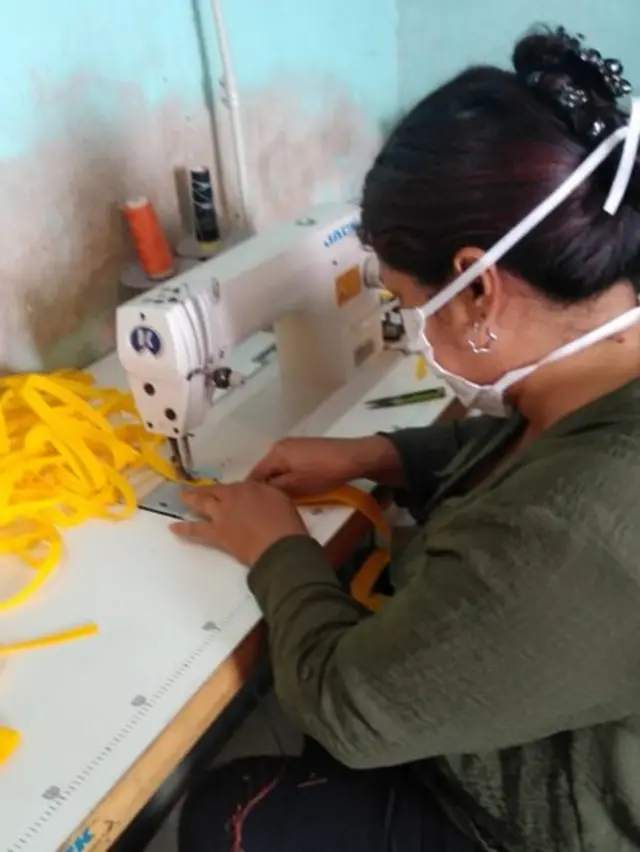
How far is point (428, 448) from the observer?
3.83 ft

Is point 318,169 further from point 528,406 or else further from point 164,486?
point 528,406

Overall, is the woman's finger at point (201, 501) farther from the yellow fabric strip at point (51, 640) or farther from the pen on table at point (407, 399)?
the pen on table at point (407, 399)

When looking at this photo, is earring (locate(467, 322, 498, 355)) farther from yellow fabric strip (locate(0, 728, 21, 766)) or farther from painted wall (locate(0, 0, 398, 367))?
painted wall (locate(0, 0, 398, 367))

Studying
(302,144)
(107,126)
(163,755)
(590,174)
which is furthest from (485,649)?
(302,144)

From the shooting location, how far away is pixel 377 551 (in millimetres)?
1163

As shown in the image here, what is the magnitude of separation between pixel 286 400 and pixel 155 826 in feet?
2.62

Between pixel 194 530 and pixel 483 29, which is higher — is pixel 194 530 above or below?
below

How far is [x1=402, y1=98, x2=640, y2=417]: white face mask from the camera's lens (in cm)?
76

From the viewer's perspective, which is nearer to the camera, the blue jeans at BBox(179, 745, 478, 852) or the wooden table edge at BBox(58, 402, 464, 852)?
the wooden table edge at BBox(58, 402, 464, 852)

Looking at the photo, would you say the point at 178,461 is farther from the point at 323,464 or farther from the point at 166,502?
the point at 323,464

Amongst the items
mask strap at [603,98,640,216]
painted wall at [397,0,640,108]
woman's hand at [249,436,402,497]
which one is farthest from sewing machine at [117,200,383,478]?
painted wall at [397,0,640,108]

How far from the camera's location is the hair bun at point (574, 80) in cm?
77

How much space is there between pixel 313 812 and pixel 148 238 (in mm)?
856

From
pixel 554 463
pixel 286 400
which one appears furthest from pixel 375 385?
pixel 554 463
